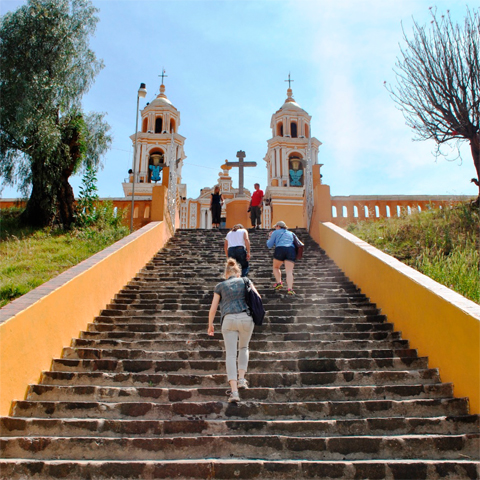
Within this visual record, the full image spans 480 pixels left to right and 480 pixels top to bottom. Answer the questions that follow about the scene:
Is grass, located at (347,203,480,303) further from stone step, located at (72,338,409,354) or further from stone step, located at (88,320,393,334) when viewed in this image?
stone step, located at (72,338,409,354)

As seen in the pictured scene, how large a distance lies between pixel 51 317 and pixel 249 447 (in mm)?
2923

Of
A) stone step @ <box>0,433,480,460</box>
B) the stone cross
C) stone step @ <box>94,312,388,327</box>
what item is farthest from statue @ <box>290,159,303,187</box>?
stone step @ <box>0,433,480,460</box>

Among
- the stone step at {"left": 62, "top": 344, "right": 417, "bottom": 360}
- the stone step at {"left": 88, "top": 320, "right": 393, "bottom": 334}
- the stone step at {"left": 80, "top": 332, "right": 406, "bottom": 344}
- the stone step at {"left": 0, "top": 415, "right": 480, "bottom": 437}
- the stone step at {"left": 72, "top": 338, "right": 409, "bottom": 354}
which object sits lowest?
the stone step at {"left": 0, "top": 415, "right": 480, "bottom": 437}

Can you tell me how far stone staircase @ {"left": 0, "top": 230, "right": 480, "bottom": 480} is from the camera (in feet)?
13.0

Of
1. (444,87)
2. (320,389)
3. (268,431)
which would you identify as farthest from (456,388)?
(444,87)

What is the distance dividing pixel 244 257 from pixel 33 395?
13.9ft

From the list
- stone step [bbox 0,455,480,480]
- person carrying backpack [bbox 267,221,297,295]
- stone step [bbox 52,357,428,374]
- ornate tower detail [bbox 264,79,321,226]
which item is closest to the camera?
stone step [bbox 0,455,480,480]

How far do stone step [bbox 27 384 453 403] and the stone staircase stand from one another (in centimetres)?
1

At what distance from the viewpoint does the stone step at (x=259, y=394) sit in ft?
16.2

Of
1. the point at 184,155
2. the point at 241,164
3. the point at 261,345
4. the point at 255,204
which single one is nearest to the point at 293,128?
the point at 184,155

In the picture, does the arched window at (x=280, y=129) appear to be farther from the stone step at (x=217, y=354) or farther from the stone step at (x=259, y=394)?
the stone step at (x=259, y=394)

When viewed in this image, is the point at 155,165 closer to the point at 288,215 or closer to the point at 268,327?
the point at 288,215

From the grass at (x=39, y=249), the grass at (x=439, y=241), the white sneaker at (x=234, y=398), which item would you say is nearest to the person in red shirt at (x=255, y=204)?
the grass at (x=439, y=241)

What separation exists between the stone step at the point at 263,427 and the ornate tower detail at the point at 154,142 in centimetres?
2495
